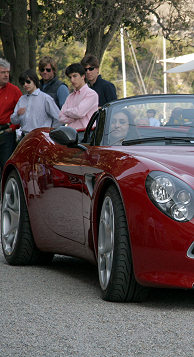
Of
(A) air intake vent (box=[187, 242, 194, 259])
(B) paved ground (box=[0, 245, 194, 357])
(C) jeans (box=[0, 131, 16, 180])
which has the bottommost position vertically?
(C) jeans (box=[0, 131, 16, 180])

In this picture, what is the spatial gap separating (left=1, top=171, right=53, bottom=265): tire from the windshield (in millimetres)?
1292

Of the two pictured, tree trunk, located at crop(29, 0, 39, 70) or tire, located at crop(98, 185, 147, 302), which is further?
tree trunk, located at crop(29, 0, 39, 70)

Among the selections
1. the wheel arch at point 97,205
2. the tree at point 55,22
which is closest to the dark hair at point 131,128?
the wheel arch at point 97,205

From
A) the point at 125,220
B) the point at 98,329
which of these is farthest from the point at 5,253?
the point at 98,329

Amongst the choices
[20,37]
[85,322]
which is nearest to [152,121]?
[85,322]

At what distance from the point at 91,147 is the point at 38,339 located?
82.9 inches

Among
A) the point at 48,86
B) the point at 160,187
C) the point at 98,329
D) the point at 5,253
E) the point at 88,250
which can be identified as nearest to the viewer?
the point at 98,329

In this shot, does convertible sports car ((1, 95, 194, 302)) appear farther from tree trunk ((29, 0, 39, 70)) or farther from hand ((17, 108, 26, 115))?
tree trunk ((29, 0, 39, 70))

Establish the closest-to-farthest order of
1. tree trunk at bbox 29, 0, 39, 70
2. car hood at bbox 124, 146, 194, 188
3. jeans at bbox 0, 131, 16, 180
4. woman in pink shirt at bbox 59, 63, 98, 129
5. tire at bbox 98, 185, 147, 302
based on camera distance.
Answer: car hood at bbox 124, 146, 194, 188 < tire at bbox 98, 185, 147, 302 < woman in pink shirt at bbox 59, 63, 98, 129 < jeans at bbox 0, 131, 16, 180 < tree trunk at bbox 29, 0, 39, 70

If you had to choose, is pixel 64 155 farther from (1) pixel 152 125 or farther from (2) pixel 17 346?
(2) pixel 17 346

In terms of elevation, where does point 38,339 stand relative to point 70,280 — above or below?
above

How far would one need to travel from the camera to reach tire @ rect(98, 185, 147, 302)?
5203mm

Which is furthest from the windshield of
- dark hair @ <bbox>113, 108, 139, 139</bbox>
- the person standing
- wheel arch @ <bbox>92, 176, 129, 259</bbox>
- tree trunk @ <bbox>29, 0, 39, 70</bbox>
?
tree trunk @ <bbox>29, 0, 39, 70</bbox>

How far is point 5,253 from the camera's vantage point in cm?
750
